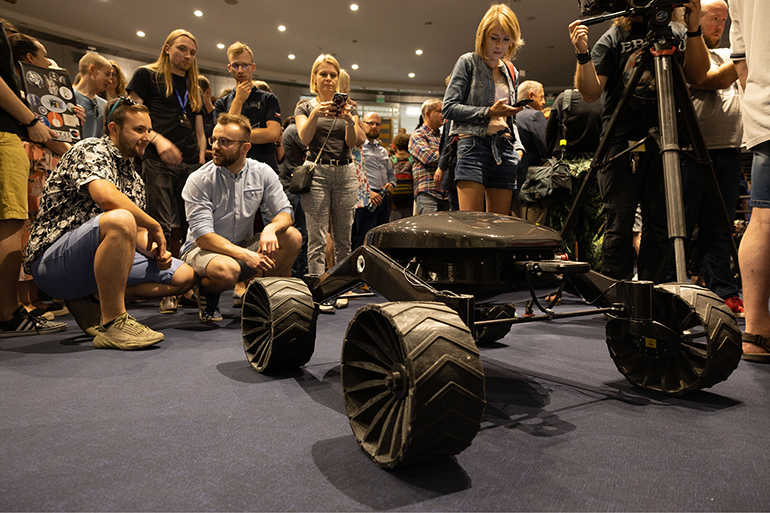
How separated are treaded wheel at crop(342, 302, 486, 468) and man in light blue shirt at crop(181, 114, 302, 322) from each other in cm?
189

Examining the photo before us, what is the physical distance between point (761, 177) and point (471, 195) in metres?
1.25

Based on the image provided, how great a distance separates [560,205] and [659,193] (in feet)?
4.46

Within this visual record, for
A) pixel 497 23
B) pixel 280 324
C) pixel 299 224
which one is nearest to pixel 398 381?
pixel 280 324

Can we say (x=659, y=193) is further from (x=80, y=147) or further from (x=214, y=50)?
(x=214, y=50)

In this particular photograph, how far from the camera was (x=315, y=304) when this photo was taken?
1.96 metres

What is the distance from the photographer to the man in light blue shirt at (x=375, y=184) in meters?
5.52

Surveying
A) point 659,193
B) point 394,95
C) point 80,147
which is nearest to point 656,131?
point 659,193

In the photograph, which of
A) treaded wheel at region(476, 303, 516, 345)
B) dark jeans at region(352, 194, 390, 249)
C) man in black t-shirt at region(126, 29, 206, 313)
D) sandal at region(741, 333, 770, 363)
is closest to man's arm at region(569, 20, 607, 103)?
treaded wheel at region(476, 303, 516, 345)

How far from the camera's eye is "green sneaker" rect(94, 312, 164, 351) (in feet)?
8.07

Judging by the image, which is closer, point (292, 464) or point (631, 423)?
point (292, 464)

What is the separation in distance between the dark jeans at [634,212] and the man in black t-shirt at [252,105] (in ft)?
9.00

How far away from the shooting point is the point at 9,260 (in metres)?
2.72

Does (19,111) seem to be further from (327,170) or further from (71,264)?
(327,170)

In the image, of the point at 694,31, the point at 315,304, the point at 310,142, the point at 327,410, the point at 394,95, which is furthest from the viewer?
the point at 394,95
